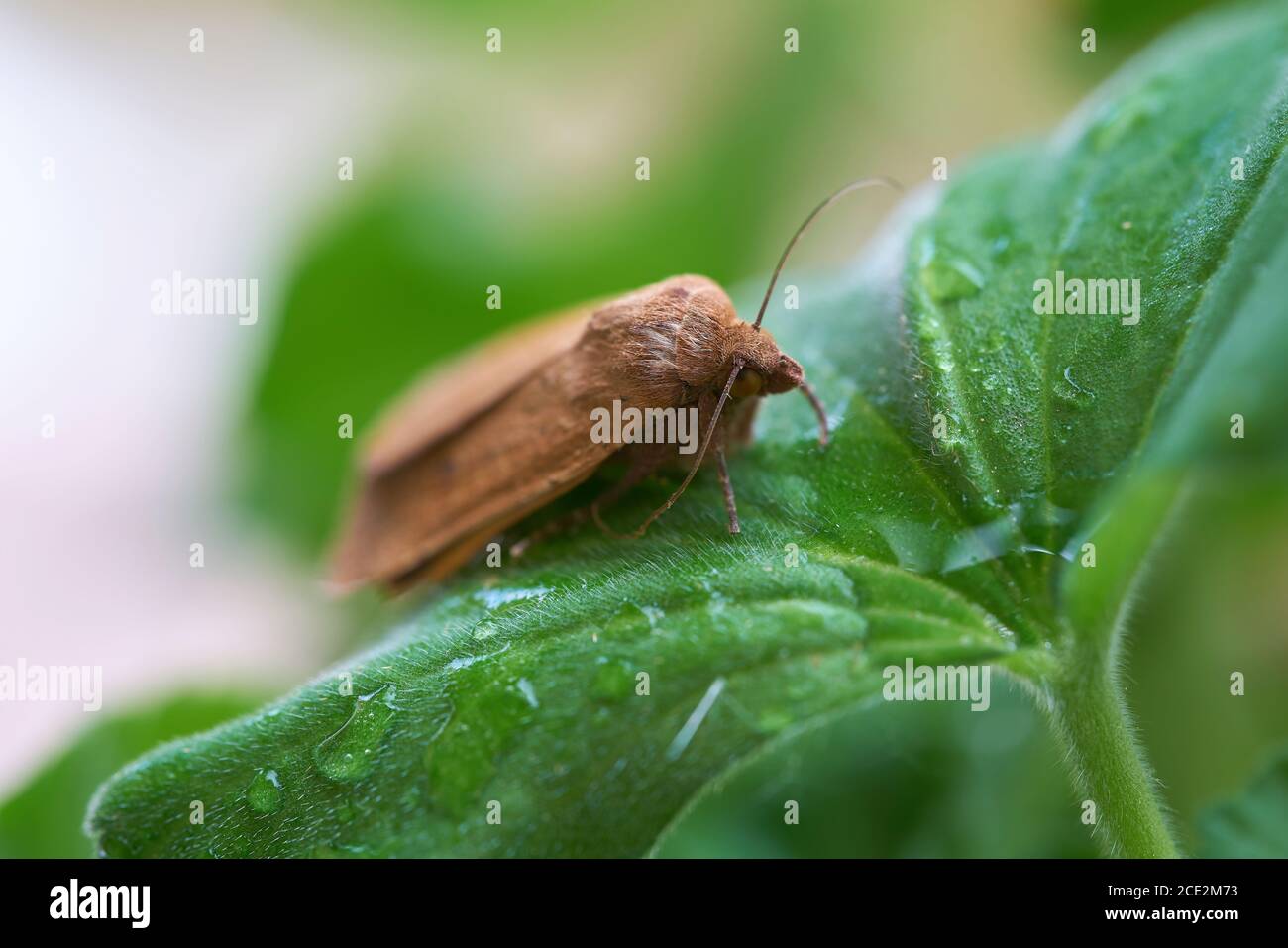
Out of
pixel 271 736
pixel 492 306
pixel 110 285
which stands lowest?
pixel 271 736

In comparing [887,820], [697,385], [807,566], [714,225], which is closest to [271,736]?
[807,566]

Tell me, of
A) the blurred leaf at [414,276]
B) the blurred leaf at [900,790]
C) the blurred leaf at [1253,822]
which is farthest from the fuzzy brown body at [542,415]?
the blurred leaf at [414,276]

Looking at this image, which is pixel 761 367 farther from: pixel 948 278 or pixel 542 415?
pixel 542 415

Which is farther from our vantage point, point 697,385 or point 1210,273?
point 697,385

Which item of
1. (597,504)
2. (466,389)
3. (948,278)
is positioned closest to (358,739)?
(597,504)

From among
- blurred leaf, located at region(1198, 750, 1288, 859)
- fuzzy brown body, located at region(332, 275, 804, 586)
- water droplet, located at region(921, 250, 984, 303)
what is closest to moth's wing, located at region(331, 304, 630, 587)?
fuzzy brown body, located at region(332, 275, 804, 586)

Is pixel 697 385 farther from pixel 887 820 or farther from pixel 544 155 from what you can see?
pixel 544 155
